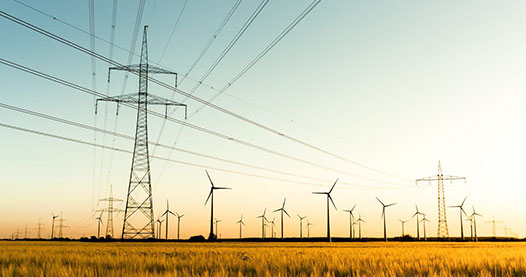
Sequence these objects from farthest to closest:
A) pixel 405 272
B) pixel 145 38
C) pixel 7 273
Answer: pixel 145 38 < pixel 405 272 < pixel 7 273

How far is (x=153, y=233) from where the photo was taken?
62.7 meters

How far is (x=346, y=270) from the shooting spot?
20125mm

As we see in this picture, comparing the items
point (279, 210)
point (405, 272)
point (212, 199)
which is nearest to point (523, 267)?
point (405, 272)

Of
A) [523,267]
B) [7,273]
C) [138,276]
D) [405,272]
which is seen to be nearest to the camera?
[138,276]

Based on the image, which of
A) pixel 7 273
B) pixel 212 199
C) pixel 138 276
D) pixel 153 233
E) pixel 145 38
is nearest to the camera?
pixel 138 276

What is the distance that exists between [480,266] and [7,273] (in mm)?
18765

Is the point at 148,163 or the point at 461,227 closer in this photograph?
the point at 148,163

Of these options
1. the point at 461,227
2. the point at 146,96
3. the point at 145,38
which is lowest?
the point at 461,227

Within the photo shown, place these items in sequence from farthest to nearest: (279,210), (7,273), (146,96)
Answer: (279,210) < (146,96) < (7,273)

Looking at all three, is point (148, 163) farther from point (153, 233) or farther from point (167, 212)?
point (167, 212)

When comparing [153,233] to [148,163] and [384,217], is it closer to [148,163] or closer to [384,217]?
[148,163]

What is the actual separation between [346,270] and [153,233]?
46150mm

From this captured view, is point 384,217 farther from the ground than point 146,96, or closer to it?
closer to it

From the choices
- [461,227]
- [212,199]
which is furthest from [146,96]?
[461,227]
